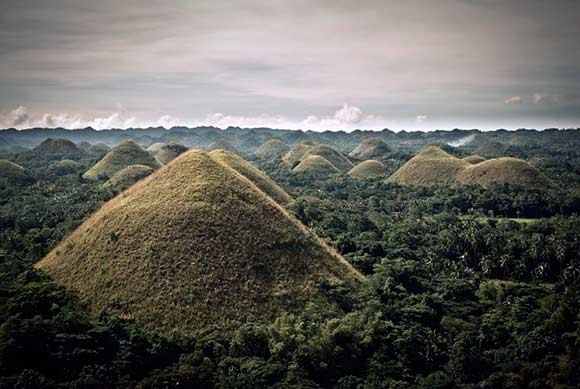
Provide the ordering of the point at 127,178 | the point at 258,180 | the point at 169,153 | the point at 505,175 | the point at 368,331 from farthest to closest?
the point at 169,153, the point at 505,175, the point at 127,178, the point at 258,180, the point at 368,331

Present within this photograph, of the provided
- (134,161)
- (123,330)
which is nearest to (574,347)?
(123,330)

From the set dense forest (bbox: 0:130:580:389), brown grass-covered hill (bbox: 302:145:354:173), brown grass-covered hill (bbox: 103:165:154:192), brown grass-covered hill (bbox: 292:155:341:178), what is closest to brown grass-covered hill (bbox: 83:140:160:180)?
brown grass-covered hill (bbox: 103:165:154:192)

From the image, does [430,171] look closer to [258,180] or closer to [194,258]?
[258,180]

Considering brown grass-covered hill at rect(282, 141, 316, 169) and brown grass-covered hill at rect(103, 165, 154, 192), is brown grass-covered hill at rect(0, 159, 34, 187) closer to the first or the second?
brown grass-covered hill at rect(103, 165, 154, 192)

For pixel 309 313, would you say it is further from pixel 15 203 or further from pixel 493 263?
pixel 15 203

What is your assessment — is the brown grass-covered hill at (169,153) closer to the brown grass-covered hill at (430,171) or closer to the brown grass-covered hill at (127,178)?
the brown grass-covered hill at (127,178)

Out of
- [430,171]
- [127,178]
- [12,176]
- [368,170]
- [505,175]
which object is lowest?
[12,176]

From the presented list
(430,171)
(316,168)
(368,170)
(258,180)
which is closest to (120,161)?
(316,168)
